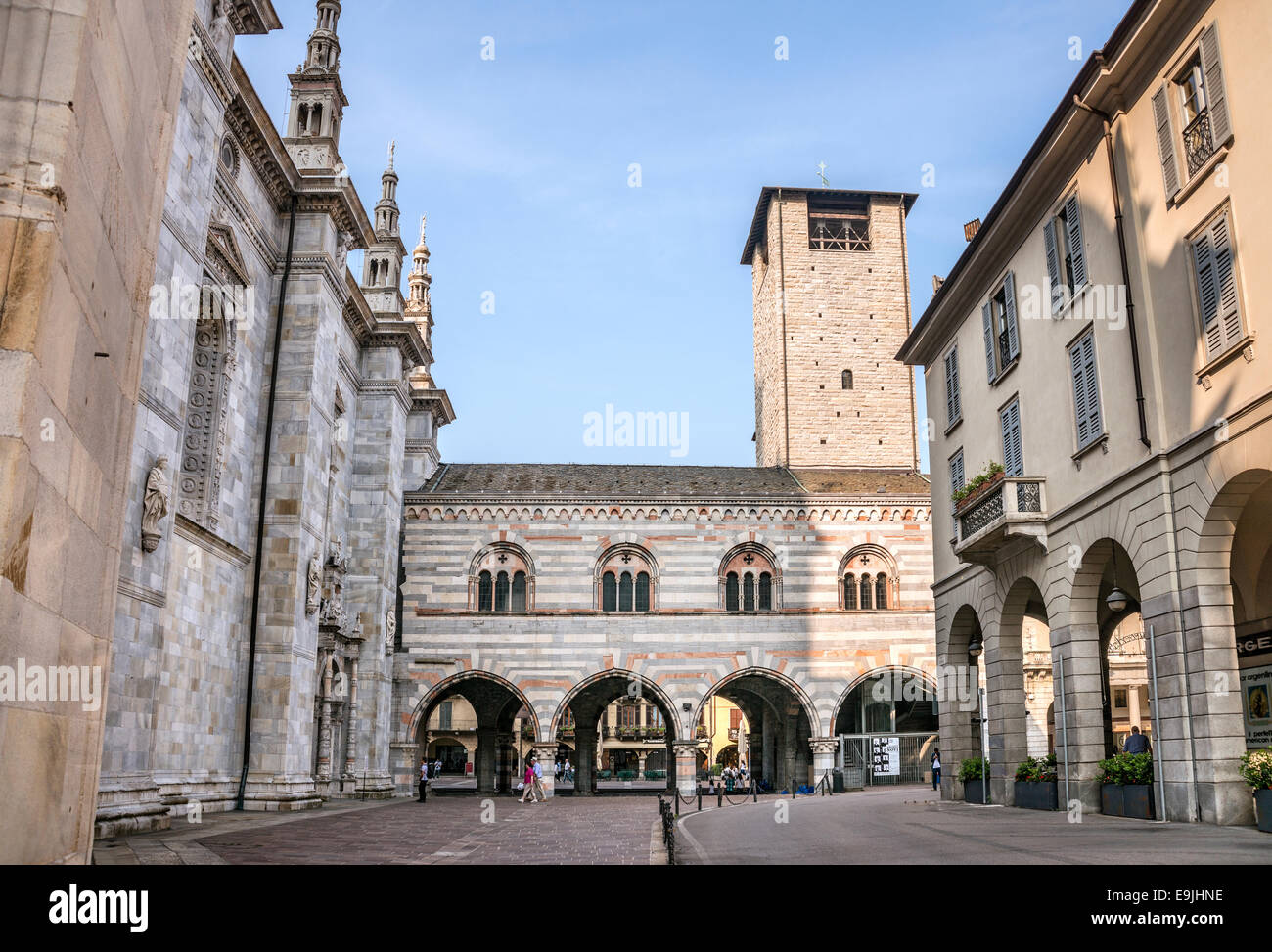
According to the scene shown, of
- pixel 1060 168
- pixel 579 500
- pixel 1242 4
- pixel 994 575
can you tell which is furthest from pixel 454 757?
pixel 1242 4

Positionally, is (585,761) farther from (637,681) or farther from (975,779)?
(975,779)

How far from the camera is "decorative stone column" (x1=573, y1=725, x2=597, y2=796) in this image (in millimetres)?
42906

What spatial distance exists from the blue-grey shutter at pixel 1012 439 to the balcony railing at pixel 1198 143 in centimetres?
708

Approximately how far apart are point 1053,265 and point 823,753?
2391 centimetres

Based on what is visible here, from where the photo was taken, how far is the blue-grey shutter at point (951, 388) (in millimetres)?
26203

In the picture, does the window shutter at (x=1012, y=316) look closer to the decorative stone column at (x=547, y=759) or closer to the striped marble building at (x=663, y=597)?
the striped marble building at (x=663, y=597)

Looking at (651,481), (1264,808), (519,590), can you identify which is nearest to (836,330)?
(651,481)

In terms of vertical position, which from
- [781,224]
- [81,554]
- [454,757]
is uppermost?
[781,224]

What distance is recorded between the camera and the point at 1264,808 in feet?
43.5

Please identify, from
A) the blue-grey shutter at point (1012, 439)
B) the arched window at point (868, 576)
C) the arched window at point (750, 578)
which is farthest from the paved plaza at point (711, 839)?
the arched window at point (868, 576)

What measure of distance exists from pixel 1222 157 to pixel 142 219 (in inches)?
543

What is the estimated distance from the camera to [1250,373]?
1388 cm

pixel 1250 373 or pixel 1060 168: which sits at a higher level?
pixel 1060 168
